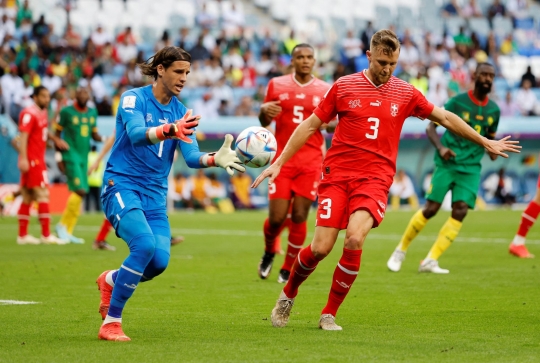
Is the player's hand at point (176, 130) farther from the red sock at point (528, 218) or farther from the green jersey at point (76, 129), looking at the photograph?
the green jersey at point (76, 129)

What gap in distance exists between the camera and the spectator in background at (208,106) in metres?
29.1

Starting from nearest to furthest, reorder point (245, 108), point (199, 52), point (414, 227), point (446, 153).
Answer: point (446, 153) < point (414, 227) < point (245, 108) < point (199, 52)

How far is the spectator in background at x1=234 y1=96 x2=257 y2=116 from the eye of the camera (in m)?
29.2

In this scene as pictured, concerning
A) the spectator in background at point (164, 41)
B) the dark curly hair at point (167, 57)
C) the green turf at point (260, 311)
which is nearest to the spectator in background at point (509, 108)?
the spectator in background at point (164, 41)

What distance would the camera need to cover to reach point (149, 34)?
34312 mm

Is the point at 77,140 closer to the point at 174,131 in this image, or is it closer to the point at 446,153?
the point at 446,153

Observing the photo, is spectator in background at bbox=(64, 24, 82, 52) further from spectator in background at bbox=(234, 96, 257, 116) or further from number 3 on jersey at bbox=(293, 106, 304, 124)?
number 3 on jersey at bbox=(293, 106, 304, 124)

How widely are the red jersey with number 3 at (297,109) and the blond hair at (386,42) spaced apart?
3.85m

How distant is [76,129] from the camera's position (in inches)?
661

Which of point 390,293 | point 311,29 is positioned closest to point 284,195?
point 390,293

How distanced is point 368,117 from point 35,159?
10.2 m

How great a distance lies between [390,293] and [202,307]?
7.33 ft

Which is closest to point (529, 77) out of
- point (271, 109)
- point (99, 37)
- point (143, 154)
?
point (99, 37)

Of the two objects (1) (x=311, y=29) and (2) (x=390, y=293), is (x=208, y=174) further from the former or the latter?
(2) (x=390, y=293)
